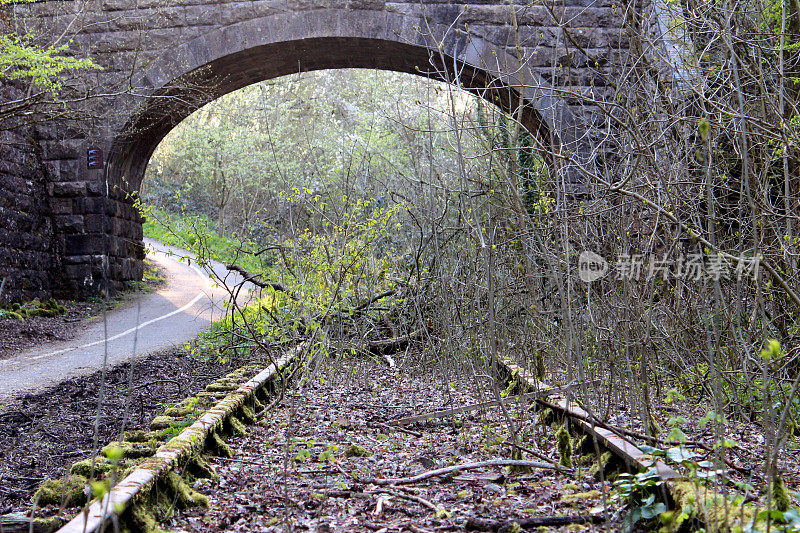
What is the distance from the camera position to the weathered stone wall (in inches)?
419

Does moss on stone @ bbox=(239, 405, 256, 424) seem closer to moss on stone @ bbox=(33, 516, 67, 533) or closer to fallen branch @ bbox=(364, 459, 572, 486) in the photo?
fallen branch @ bbox=(364, 459, 572, 486)

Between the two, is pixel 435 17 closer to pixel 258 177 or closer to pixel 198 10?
pixel 198 10

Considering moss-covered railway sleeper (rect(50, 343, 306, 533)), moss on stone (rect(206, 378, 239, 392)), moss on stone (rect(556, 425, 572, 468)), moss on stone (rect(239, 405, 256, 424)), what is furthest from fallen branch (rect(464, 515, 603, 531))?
moss on stone (rect(206, 378, 239, 392))

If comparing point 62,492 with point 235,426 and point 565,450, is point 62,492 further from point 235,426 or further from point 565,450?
point 565,450

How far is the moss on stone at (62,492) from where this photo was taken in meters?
2.34

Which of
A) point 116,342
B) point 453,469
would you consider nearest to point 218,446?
point 453,469

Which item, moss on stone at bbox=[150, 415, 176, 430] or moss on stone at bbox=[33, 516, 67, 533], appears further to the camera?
moss on stone at bbox=[150, 415, 176, 430]

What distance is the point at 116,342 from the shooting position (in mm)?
8297

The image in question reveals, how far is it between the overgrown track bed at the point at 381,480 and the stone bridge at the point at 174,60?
6565 millimetres

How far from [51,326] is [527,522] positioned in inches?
349

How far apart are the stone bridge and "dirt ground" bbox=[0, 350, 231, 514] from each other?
5.17 meters

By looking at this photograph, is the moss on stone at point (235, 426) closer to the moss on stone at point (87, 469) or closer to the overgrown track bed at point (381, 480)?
the overgrown track bed at point (381, 480)

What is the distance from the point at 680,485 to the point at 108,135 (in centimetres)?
1081

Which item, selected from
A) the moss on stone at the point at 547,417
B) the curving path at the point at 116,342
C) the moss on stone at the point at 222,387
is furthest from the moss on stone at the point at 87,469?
the moss on stone at the point at 547,417
